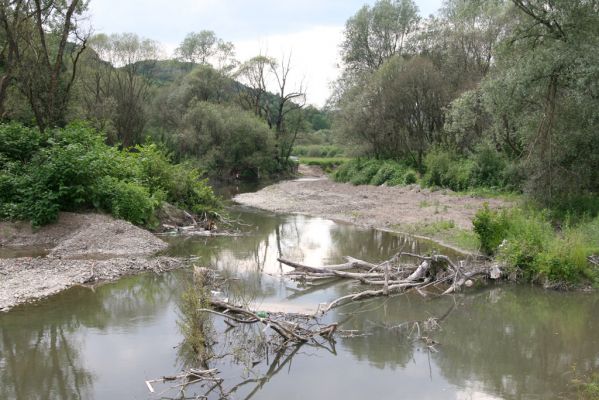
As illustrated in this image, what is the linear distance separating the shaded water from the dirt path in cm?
853

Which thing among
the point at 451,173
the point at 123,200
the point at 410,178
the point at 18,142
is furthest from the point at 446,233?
the point at 410,178

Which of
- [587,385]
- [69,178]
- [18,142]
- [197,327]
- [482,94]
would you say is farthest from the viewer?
[482,94]

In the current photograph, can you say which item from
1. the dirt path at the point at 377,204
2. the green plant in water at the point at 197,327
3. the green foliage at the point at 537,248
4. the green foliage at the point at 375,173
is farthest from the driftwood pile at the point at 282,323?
the green foliage at the point at 375,173

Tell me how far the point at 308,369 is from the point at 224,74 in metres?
59.8

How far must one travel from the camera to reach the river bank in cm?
1305

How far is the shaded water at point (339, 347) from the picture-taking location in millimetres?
8344

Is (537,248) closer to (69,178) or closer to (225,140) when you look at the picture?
(69,178)

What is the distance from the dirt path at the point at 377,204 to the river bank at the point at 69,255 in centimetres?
1121

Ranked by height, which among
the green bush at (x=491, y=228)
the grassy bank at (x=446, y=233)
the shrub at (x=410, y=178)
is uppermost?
the shrub at (x=410, y=178)

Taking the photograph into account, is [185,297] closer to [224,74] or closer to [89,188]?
[89,188]

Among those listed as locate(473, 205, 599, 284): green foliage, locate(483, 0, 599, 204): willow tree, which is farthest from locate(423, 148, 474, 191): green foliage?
locate(473, 205, 599, 284): green foliage

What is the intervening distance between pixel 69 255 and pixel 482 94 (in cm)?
1803

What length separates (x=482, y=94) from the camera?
22609 millimetres

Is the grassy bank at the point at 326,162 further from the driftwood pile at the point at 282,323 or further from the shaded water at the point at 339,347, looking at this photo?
the driftwood pile at the point at 282,323
